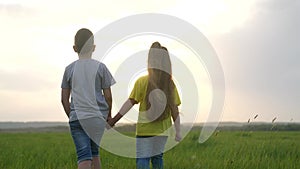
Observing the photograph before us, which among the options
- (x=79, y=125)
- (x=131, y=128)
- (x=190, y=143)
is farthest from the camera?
(x=190, y=143)

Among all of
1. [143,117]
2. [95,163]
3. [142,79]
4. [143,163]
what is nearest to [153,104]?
[143,117]

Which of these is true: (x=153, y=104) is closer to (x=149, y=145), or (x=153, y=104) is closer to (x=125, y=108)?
(x=125, y=108)

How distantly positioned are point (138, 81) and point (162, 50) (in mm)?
407

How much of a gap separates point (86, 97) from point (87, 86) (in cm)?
11

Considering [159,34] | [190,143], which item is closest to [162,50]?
[159,34]

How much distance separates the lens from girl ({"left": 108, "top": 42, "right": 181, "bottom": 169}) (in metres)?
4.87

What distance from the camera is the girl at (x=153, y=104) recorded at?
487cm

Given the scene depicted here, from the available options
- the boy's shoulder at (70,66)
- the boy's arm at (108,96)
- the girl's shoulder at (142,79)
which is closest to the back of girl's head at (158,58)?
the girl's shoulder at (142,79)

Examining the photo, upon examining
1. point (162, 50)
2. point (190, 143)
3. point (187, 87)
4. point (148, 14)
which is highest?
point (148, 14)

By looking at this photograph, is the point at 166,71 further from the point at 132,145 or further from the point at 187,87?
the point at 132,145

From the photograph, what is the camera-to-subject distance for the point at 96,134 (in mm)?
4551

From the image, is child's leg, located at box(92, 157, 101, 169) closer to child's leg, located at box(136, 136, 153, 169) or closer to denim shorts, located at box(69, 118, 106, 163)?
denim shorts, located at box(69, 118, 106, 163)

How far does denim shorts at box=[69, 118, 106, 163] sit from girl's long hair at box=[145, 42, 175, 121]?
0.59 meters

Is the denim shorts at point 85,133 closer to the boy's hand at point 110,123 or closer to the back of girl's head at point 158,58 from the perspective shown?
the boy's hand at point 110,123
